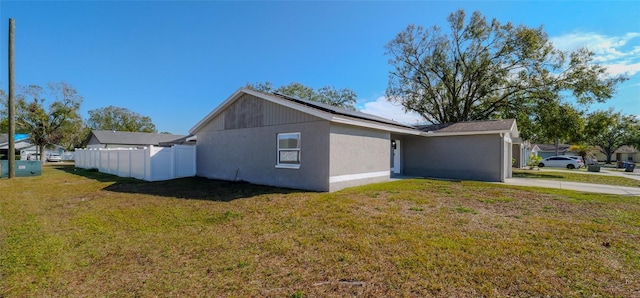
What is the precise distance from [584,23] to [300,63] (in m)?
15.9

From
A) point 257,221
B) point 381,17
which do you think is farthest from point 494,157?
point 257,221

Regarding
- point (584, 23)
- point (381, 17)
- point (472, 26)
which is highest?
point (472, 26)

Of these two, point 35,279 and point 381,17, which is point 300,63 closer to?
point 381,17

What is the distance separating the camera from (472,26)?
21438 millimetres

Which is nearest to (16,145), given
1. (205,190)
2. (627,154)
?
(205,190)

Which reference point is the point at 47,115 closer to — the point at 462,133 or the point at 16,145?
the point at 16,145

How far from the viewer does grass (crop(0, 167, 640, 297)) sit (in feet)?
10.5

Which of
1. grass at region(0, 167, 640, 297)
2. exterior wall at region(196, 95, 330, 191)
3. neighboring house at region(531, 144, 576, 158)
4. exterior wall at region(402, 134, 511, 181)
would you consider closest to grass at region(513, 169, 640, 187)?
exterior wall at region(402, 134, 511, 181)

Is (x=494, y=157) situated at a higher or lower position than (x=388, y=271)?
higher

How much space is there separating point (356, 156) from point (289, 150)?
2.57 m

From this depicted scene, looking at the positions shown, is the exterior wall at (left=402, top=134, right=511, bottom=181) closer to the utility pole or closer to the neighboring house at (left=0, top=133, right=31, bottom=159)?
the utility pole

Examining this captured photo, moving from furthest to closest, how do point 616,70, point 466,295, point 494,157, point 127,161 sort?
point 616,70 < point 127,161 < point 494,157 < point 466,295

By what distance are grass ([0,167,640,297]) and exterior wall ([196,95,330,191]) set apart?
1877 millimetres

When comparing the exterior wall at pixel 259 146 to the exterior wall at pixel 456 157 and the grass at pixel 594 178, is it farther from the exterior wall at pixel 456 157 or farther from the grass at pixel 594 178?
the grass at pixel 594 178
